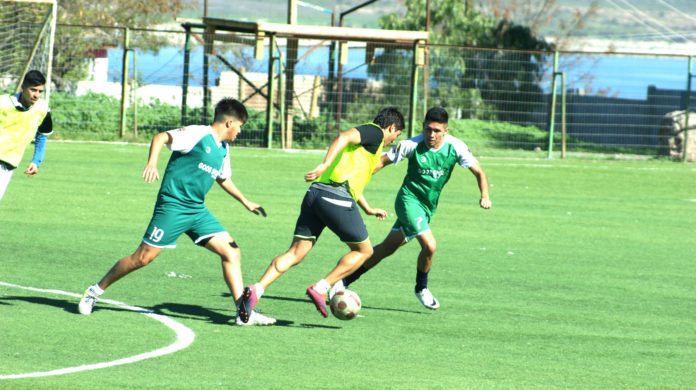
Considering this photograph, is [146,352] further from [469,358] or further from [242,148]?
[242,148]

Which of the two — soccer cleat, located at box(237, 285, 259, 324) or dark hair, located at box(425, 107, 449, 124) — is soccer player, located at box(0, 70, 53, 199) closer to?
soccer cleat, located at box(237, 285, 259, 324)

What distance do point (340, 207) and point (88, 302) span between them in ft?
7.05

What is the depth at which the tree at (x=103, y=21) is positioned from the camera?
3816cm

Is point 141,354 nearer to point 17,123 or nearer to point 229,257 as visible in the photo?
point 229,257

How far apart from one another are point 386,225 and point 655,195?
7.40 metres

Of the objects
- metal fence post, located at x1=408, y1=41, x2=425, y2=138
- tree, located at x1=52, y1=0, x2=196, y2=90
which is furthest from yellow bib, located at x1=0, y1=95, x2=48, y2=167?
tree, located at x1=52, y1=0, x2=196, y2=90

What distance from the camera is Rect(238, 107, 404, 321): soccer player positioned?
783 cm

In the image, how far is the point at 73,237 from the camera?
38.8 ft

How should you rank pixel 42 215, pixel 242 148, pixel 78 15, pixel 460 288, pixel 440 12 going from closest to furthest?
1. pixel 460 288
2. pixel 42 215
3. pixel 242 148
4. pixel 78 15
5. pixel 440 12

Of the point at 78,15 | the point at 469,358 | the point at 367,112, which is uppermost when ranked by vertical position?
the point at 78,15

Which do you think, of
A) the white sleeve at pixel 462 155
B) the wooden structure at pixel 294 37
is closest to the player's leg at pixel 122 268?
the white sleeve at pixel 462 155

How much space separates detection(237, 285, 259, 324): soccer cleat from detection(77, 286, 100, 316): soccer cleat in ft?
3.88

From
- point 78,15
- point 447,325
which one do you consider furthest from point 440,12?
point 447,325

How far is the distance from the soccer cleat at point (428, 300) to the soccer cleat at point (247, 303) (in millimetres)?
1818
